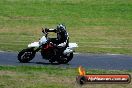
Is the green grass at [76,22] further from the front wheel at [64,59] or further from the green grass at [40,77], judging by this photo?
the green grass at [40,77]

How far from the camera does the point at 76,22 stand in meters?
45.8

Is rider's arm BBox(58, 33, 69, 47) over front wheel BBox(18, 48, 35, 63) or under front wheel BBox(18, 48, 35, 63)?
over

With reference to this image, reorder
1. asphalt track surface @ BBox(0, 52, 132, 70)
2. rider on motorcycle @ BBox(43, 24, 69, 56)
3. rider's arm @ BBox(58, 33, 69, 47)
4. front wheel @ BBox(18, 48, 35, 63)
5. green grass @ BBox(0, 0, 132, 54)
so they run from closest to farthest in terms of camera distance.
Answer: asphalt track surface @ BBox(0, 52, 132, 70), rider on motorcycle @ BBox(43, 24, 69, 56), rider's arm @ BBox(58, 33, 69, 47), front wheel @ BBox(18, 48, 35, 63), green grass @ BBox(0, 0, 132, 54)

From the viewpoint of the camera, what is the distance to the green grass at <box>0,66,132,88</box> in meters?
18.4

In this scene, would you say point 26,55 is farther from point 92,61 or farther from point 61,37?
point 92,61

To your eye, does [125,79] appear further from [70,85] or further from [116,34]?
[116,34]

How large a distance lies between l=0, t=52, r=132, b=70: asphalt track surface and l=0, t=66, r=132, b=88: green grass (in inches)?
58.8

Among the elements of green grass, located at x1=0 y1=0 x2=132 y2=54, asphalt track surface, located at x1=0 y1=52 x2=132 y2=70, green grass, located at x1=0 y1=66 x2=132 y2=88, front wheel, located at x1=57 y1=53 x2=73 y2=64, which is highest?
green grass, located at x1=0 y1=66 x2=132 y2=88

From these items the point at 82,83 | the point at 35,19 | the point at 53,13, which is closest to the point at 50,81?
the point at 82,83

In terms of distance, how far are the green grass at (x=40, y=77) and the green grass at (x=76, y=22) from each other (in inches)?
285

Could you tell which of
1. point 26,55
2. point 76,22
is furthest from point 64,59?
point 76,22

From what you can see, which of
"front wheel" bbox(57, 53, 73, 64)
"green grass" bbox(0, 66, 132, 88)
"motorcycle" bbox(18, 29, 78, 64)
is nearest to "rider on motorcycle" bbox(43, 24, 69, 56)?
"motorcycle" bbox(18, 29, 78, 64)

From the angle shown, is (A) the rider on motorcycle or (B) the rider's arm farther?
(B) the rider's arm

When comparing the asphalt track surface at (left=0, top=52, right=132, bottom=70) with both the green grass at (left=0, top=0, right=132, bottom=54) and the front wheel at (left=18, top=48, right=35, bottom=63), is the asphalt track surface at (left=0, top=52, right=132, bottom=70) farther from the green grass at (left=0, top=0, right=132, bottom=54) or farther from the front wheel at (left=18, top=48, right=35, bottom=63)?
the green grass at (left=0, top=0, right=132, bottom=54)
